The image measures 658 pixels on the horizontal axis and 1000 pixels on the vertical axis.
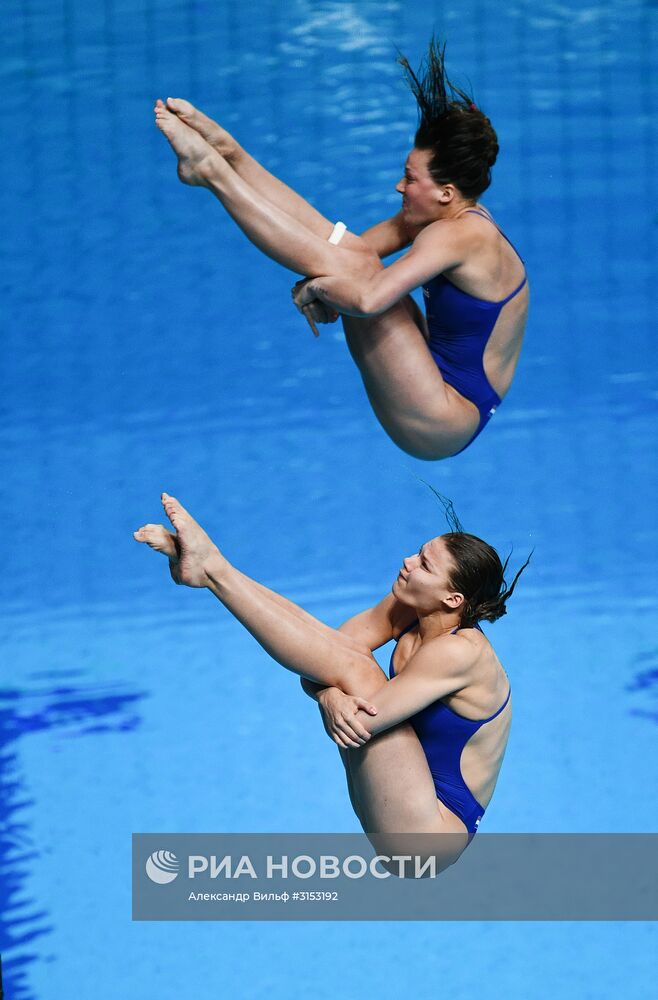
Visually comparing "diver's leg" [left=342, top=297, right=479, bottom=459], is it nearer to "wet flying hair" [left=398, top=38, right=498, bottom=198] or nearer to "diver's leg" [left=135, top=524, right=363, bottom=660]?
"wet flying hair" [left=398, top=38, right=498, bottom=198]

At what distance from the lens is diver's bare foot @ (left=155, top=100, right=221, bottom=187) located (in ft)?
11.3

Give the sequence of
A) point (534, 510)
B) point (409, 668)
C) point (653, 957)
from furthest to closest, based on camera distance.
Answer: point (534, 510) < point (653, 957) < point (409, 668)

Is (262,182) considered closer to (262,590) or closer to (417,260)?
(417,260)

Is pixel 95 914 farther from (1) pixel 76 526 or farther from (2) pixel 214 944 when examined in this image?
(1) pixel 76 526

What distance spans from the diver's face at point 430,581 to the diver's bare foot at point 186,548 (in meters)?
0.49

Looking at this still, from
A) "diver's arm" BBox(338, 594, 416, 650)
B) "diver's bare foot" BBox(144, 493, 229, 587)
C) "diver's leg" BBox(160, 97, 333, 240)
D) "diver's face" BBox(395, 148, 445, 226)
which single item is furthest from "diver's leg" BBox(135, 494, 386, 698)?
"diver's face" BBox(395, 148, 445, 226)

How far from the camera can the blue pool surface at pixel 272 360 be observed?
23.4 ft

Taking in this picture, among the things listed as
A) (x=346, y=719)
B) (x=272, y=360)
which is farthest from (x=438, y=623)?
(x=272, y=360)

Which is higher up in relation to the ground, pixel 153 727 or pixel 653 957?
pixel 153 727

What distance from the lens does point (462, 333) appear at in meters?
3.71

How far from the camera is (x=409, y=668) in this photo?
3.62 meters

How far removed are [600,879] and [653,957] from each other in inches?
15.9

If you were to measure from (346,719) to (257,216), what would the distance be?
123cm

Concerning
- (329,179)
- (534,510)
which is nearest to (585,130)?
(329,179)
